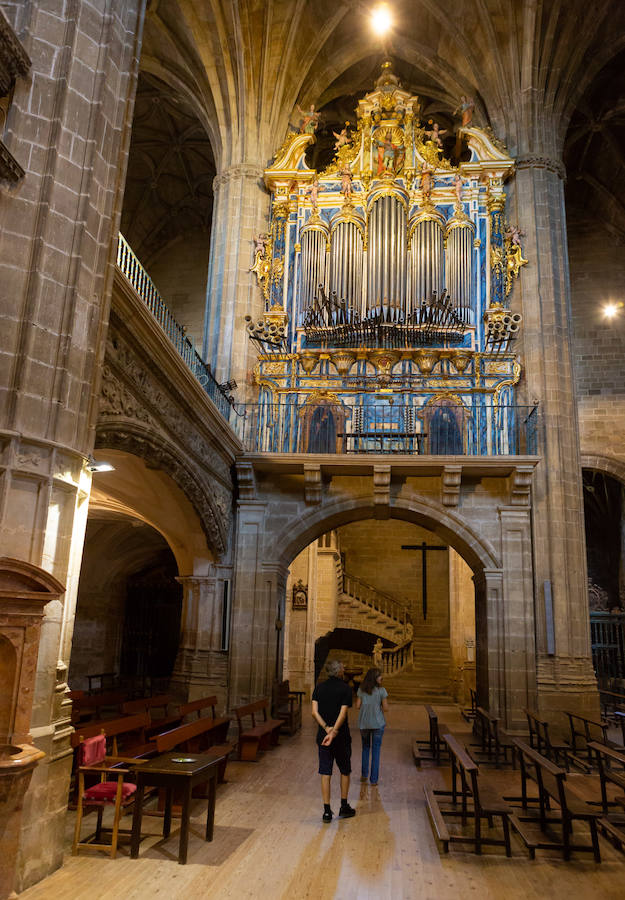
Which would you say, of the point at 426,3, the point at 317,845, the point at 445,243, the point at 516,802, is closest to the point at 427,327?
the point at 445,243

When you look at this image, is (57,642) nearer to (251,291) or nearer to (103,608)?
(251,291)

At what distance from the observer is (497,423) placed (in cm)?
1370

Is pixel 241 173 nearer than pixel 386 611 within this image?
Yes

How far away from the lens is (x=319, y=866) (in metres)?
5.59

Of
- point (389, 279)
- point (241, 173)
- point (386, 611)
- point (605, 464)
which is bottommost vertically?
point (386, 611)

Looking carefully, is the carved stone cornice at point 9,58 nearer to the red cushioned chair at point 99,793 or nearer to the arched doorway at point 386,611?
the red cushioned chair at point 99,793

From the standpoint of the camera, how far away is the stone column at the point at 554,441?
39.9 ft

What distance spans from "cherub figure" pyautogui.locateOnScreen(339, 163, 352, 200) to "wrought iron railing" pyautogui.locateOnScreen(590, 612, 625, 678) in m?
12.3

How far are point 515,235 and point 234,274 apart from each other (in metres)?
5.76

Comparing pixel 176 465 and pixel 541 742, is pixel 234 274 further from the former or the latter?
pixel 541 742

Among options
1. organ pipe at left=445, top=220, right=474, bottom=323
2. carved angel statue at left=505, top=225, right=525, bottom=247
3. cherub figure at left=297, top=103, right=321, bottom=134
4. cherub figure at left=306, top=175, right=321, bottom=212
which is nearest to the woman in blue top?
organ pipe at left=445, top=220, right=474, bottom=323

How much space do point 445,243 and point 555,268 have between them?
2.24 m

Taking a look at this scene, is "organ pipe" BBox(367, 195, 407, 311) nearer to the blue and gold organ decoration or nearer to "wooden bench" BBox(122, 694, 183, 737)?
the blue and gold organ decoration

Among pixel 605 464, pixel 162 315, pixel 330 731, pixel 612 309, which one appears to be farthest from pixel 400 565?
pixel 330 731
